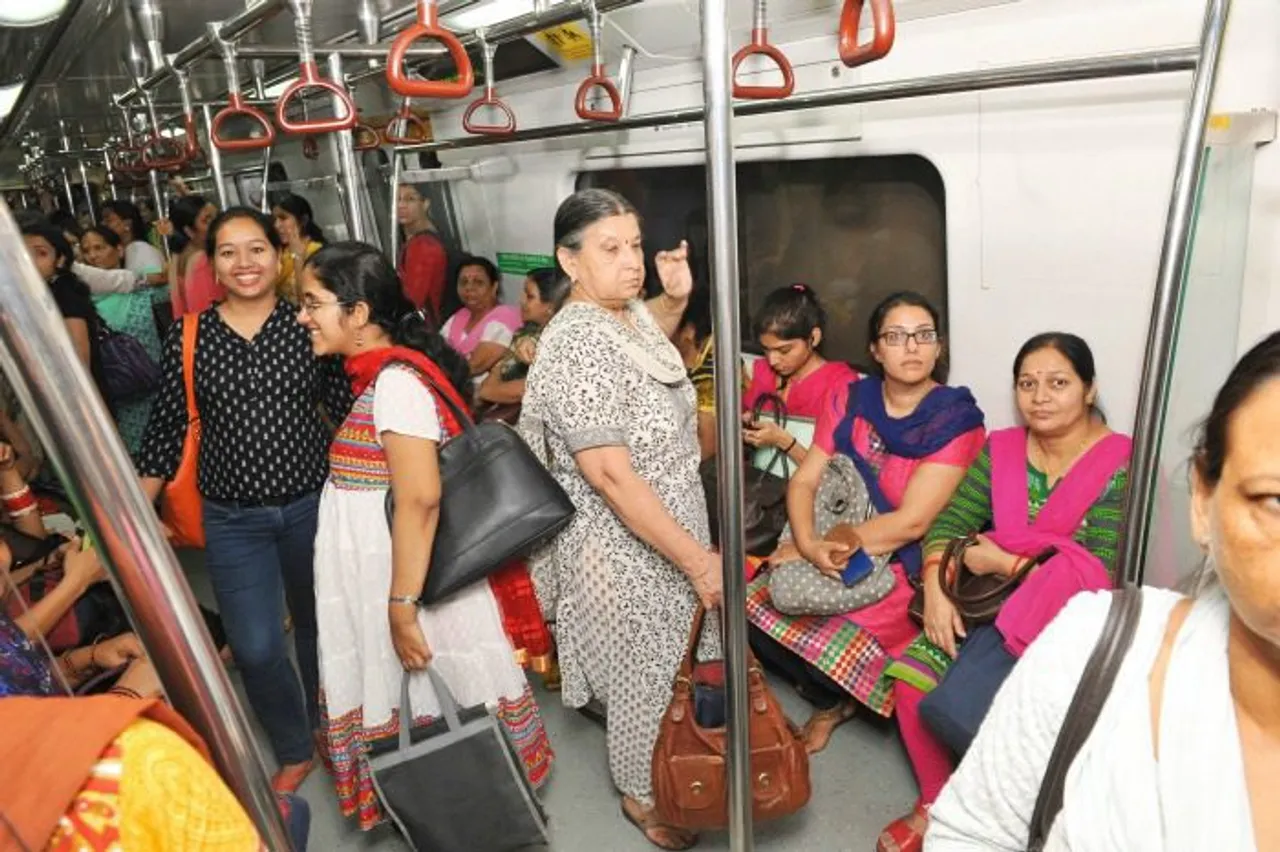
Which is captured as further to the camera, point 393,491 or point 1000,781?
point 393,491

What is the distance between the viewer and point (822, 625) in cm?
261

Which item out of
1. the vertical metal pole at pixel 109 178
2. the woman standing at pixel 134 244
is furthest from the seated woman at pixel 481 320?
the vertical metal pole at pixel 109 178

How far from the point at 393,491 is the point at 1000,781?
4.69 feet

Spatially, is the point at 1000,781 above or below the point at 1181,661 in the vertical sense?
below

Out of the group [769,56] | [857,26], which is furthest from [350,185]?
[857,26]

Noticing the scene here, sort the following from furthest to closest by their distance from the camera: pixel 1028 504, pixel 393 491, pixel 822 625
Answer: pixel 822 625 → pixel 1028 504 → pixel 393 491

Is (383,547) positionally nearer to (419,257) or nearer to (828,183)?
(828,183)

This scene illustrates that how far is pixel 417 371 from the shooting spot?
204 cm

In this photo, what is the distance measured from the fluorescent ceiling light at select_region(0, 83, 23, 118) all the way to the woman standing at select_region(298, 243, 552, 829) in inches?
110

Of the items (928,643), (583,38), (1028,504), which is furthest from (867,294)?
(583,38)

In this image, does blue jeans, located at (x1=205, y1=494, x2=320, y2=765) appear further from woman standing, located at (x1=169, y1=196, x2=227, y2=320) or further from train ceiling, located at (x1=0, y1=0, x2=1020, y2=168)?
woman standing, located at (x1=169, y1=196, x2=227, y2=320)

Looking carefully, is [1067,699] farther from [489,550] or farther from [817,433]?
[817,433]

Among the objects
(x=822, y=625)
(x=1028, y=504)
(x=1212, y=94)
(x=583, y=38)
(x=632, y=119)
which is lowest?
(x=822, y=625)

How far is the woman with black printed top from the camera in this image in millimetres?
2309
